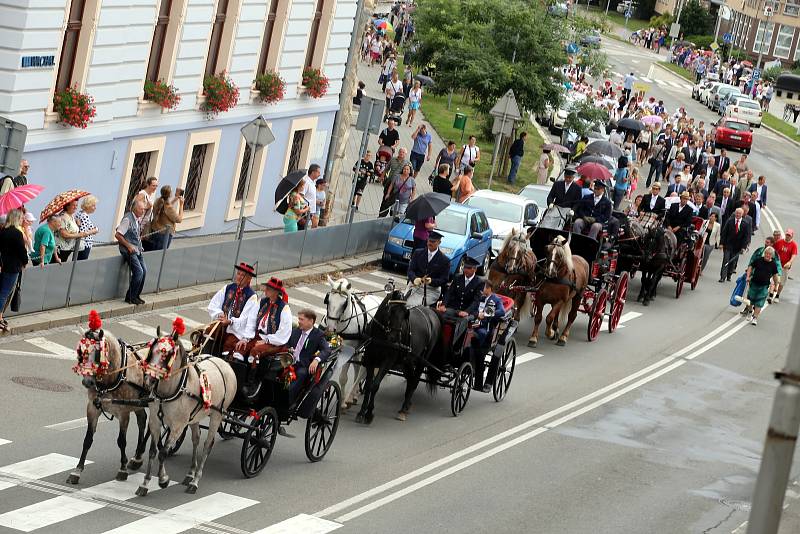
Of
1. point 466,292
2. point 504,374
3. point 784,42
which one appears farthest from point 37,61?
point 784,42

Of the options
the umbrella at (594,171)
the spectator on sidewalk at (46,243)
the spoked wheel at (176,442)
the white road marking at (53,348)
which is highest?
the umbrella at (594,171)

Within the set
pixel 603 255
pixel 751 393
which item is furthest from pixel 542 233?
pixel 751 393

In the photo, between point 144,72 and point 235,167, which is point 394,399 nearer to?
point 144,72

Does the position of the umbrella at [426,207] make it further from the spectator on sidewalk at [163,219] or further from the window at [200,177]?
the window at [200,177]

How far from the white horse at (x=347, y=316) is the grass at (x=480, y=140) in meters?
23.8

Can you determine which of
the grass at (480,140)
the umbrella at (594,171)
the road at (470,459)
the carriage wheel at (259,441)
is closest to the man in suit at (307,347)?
the carriage wheel at (259,441)

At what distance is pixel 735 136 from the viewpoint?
6178cm

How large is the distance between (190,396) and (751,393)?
1234 centimetres

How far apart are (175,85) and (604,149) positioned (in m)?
14.2

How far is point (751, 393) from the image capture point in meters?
22.9

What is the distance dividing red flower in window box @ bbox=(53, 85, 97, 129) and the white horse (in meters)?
8.18

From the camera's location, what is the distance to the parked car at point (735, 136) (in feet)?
203

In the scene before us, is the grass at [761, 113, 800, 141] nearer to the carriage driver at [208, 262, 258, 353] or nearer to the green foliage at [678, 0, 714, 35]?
the green foliage at [678, 0, 714, 35]

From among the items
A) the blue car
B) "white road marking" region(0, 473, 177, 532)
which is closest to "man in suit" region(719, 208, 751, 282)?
the blue car
